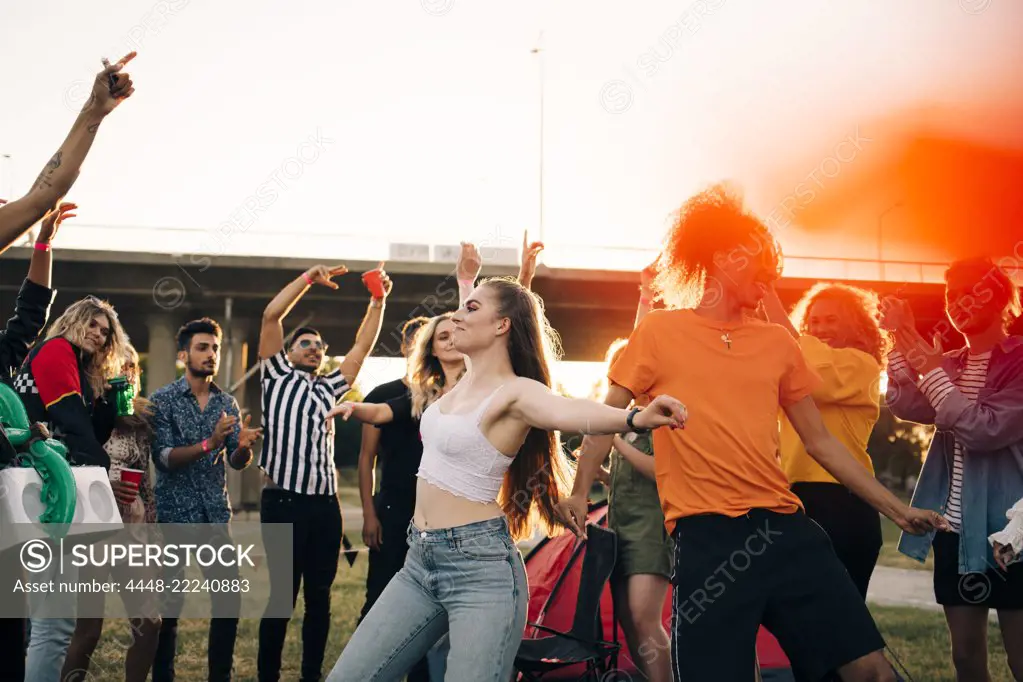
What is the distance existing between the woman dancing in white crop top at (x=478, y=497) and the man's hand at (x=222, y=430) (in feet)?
8.15

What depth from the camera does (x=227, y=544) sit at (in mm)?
5723

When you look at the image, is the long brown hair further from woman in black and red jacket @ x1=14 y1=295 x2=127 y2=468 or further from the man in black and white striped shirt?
the man in black and white striped shirt

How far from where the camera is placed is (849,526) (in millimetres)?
4441

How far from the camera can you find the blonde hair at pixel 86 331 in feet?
16.0

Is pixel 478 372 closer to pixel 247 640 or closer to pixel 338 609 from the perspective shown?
pixel 247 640

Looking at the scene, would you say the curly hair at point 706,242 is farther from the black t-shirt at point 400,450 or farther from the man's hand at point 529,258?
the black t-shirt at point 400,450

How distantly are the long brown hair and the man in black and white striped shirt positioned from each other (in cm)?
223

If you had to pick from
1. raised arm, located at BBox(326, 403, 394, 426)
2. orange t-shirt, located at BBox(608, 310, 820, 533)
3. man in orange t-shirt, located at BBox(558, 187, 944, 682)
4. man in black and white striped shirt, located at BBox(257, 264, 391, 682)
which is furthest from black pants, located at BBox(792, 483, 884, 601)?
man in black and white striped shirt, located at BBox(257, 264, 391, 682)

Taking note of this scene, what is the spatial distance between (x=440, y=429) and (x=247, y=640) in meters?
4.76

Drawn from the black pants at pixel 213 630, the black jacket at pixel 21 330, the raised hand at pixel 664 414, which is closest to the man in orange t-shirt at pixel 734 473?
the raised hand at pixel 664 414

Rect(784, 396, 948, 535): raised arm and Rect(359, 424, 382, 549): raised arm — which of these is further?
Rect(359, 424, 382, 549): raised arm

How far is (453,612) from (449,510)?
1.11ft

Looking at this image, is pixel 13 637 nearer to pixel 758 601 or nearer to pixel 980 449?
pixel 758 601

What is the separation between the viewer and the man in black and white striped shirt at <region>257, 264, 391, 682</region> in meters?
5.71
